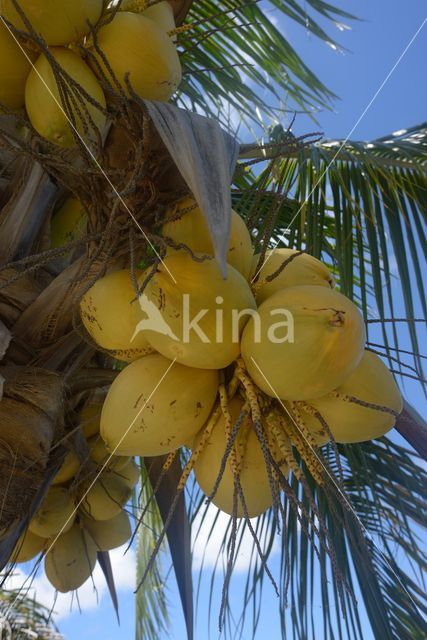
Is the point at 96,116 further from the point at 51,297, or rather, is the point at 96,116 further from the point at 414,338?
the point at 414,338

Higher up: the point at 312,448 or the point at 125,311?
the point at 125,311

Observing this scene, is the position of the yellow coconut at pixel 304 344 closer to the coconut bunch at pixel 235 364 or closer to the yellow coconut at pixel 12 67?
the coconut bunch at pixel 235 364

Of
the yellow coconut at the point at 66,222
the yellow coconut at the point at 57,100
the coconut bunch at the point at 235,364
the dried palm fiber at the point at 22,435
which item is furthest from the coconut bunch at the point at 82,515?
the yellow coconut at the point at 57,100

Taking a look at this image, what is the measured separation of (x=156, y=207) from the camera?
2.71ft

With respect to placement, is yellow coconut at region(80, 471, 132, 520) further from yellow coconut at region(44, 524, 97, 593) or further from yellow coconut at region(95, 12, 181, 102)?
yellow coconut at region(95, 12, 181, 102)

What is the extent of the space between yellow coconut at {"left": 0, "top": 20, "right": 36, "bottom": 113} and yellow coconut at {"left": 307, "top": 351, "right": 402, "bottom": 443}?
60 centimetres

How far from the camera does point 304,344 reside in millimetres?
681

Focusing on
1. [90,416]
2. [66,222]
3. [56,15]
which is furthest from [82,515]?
[56,15]

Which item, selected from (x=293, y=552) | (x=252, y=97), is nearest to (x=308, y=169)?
(x=252, y=97)

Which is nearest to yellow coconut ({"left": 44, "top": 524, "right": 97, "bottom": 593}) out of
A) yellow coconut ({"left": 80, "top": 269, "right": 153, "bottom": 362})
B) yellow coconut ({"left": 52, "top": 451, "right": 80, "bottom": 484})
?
yellow coconut ({"left": 52, "top": 451, "right": 80, "bottom": 484})

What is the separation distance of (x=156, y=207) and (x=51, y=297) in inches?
11.7

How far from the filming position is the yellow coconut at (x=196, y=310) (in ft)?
2.39

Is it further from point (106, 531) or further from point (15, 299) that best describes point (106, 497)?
point (15, 299)

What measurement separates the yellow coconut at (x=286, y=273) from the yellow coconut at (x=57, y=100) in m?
0.29
